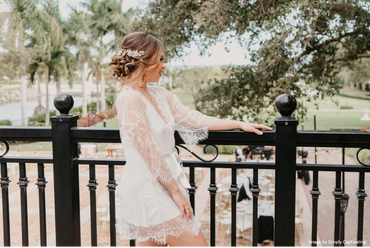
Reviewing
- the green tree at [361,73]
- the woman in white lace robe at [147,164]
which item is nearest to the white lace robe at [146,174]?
the woman in white lace robe at [147,164]

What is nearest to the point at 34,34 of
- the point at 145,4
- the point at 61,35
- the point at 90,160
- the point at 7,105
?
the point at 61,35

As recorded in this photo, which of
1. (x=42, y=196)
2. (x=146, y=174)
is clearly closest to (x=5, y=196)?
(x=42, y=196)

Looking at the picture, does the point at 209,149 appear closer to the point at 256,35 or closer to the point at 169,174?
the point at 169,174

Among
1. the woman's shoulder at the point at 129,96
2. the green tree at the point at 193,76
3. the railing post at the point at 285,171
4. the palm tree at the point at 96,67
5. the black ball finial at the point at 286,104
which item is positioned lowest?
the railing post at the point at 285,171

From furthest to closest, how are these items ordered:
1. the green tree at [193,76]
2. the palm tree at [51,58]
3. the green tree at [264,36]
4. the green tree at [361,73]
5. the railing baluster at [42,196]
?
the palm tree at [51,58], the green tree at [193,76], the green tree at [361,73], the green tree at [264,36], the railing baluster at [42,196]

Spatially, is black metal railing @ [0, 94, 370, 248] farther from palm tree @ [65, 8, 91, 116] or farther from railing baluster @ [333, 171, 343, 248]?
palm tree @ [65, 8, 91, 116]

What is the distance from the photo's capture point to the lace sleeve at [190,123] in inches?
58.9

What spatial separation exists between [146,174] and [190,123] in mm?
332

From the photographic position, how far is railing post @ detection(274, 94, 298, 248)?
1.41 m

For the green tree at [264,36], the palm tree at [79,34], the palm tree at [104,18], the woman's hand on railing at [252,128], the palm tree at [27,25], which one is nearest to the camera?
the woman's hand on railing at [252,128]

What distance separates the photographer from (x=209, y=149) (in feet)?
5.02

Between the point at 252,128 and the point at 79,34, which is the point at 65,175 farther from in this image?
the point at 79,34

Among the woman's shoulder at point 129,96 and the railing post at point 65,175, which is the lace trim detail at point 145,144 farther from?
the railing post at point 65,175

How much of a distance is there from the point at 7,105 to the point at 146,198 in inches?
994
